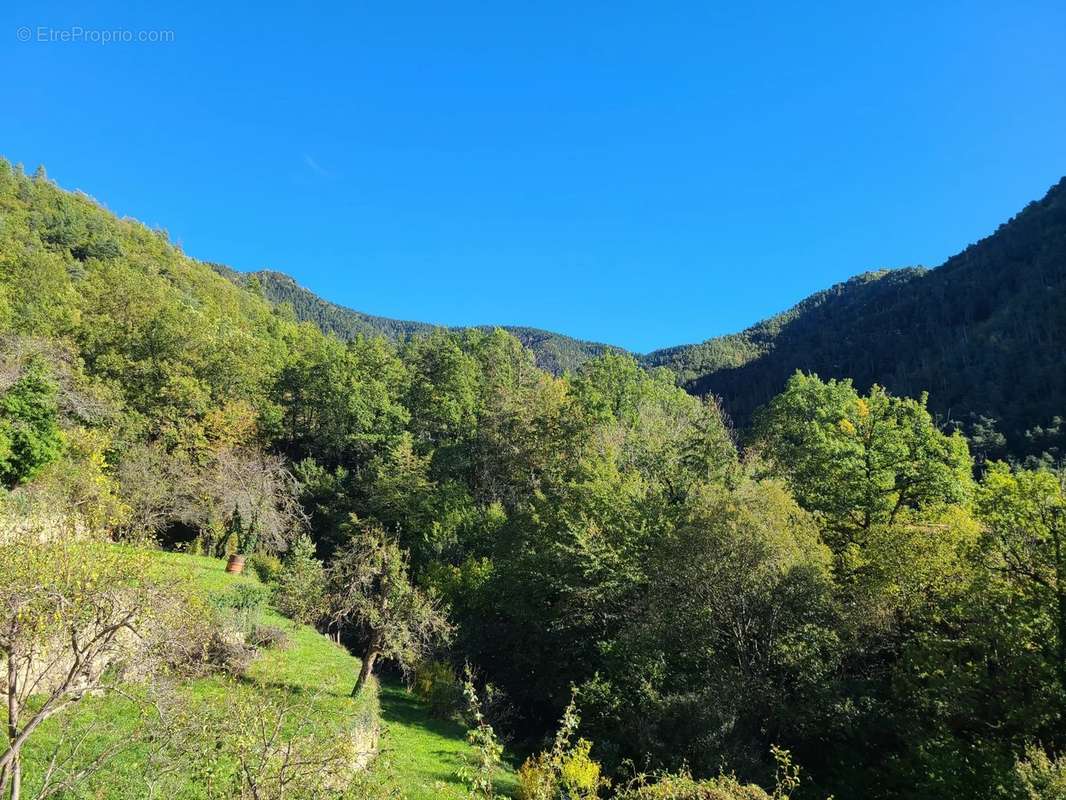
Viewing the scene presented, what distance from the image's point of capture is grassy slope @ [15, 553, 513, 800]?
10242 millimetres

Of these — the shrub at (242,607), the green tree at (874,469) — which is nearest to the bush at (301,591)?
the shrub at (242,607)

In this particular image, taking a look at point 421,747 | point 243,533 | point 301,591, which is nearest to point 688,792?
point 421,747

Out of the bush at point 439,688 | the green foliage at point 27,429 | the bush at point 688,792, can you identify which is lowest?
the bush at point 439,688

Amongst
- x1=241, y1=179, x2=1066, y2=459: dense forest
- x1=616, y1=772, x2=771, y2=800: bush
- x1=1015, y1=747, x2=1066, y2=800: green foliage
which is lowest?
x1=1015, y1=747, x2=1066, y2=800: green foliage

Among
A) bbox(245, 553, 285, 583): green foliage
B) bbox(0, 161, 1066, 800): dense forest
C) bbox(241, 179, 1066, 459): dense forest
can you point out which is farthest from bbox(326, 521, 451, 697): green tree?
bbox(241, 179, 1066, 459): dense forest

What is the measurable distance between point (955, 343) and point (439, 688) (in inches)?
4671

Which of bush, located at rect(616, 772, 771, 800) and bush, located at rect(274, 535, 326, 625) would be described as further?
bush, located at rect(274, 535, 326, 625)

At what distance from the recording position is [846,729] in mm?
15195

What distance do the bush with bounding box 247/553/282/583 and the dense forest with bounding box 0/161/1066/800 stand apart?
69 centimetres

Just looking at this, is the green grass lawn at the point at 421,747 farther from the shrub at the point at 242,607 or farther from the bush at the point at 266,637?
the shrub at the point at 242,607

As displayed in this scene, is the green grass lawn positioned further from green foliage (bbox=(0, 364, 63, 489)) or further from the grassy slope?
green foliage (bbox=(0, 364, 63, 489))

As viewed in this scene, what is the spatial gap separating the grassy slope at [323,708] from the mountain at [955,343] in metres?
77.1

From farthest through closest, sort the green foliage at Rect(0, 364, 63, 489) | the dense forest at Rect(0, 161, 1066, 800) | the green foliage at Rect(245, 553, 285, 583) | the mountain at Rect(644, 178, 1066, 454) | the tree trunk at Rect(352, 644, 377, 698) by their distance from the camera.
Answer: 1. the mountain at Rect(644, 178, 1066, 454)
2. the green foliage at Rect(245, 553, 285, 583)
3. the green foliage at Rect(0, 364, 63, 489)
4. the tree trunk at Rect(352, 644, 377, 698)
5. the dense forest at Rect(0, 161, 1066, 800)

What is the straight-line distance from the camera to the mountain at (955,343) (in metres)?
78.2
